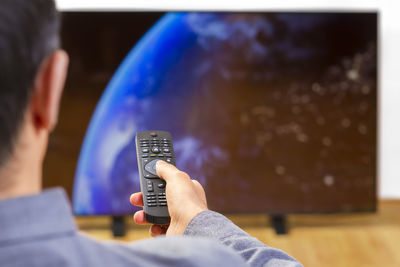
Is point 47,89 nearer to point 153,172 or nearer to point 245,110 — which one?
point 153,172

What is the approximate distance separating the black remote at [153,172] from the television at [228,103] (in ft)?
3.52

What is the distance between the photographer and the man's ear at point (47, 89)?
0.46 metres

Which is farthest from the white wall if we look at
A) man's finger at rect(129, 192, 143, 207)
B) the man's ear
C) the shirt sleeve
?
the man's ear

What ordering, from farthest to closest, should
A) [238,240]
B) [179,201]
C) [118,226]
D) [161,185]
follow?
1. [118,226]
2. [161,185]
3. [179,201]
4. [238,240]

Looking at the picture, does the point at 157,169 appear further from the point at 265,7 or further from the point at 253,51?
the point at 265,7

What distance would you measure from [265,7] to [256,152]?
26.6 inches

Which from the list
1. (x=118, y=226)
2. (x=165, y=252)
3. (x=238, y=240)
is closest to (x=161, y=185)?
(x=238, y=240)

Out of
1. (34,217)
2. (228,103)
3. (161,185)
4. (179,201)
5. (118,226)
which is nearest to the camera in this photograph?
(34,217)

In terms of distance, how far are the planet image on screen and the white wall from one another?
0.57ft

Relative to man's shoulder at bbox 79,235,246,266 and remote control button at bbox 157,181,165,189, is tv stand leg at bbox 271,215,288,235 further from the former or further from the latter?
man's shoulder at bbox 79,235,246,266

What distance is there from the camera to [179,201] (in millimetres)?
891

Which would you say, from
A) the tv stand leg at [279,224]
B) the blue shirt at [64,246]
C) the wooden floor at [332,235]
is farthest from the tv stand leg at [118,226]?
the blue shirt at [64,246]

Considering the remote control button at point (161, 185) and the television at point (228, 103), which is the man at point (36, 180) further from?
the television at point (228, 103)

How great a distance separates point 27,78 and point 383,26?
2.18 meters
